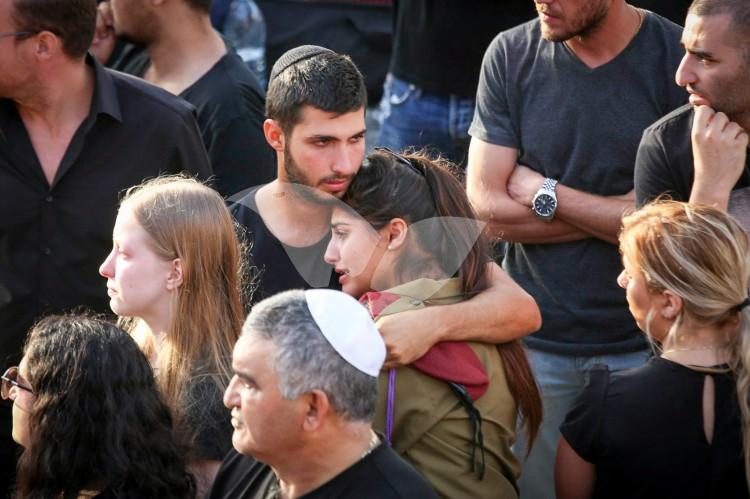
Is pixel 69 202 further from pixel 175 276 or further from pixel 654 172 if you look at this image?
pixel 654 172

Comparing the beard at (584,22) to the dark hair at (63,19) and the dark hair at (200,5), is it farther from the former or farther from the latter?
the dark hair at (200,5)

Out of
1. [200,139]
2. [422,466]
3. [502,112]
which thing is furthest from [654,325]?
[200,139]

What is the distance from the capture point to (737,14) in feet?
11.5

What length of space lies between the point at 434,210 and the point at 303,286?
1.81 feet

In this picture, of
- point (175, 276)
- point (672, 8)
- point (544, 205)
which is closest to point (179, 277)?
point (175, 276)

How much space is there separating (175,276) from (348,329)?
35.6 inches

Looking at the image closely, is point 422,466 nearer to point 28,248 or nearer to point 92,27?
point 28,248

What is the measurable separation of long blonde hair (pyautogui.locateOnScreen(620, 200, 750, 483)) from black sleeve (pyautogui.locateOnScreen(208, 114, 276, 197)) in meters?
2.09

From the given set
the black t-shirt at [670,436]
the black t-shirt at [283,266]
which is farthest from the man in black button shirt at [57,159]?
the black t-shirt at [670,436]

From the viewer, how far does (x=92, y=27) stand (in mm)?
4078

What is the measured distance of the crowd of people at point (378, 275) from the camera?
2727 millimetres

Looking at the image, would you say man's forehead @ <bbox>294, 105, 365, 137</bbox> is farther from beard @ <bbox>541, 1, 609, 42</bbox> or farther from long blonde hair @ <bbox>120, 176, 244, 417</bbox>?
beard @ <bbox>541, 1, 609, 42</bbox>

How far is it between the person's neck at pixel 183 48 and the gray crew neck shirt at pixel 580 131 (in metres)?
1.50

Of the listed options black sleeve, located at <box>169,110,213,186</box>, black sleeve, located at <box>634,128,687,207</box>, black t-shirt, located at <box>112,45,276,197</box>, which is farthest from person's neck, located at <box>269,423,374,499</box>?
black t-shirt, located at <box>112,45,276,197</box>
